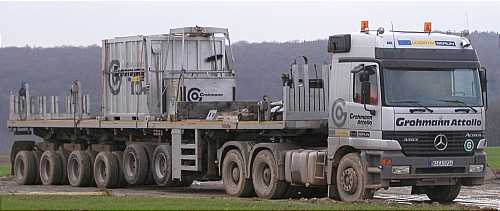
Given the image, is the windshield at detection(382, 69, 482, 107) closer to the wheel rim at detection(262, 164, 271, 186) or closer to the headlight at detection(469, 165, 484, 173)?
the headlight at detection(469, 165, 484, 173)

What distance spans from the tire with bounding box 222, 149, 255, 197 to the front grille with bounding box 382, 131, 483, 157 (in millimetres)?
4335

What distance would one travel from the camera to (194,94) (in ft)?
93.6

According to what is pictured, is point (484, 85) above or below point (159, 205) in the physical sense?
above

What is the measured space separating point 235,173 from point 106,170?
5474mm

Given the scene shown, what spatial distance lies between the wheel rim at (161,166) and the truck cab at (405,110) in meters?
6.31

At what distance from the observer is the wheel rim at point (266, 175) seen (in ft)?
78.7

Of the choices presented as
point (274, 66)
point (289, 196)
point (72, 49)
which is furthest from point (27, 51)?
point (289, 196)

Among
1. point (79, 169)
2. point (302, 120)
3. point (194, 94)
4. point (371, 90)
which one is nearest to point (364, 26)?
point (371, 90)

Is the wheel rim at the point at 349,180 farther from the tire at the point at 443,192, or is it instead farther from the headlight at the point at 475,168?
the tire at the point at 443,192

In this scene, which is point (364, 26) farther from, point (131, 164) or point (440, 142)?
point (131, 164)

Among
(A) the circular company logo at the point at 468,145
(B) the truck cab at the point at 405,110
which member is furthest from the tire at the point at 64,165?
(A) the circular company logo at the point at 468,145

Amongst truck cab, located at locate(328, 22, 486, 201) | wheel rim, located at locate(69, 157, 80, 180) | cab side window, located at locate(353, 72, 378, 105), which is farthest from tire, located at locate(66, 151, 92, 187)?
cab side window, located at locate(353, 72, 378, 105)

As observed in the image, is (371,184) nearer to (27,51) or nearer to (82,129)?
(82,129)

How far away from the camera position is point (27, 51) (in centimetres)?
11238
